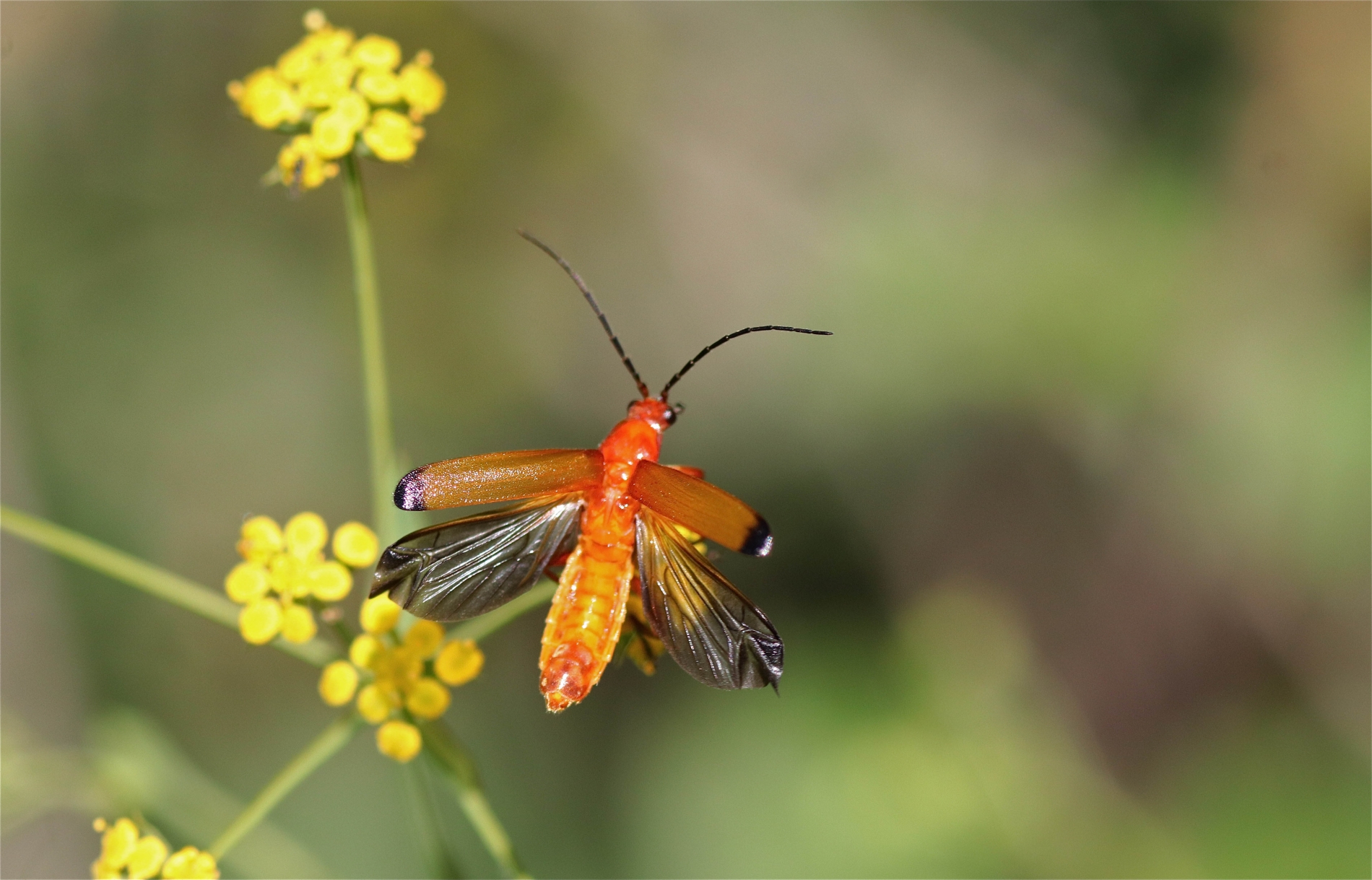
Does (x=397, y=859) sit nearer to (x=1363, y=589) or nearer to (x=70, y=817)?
(x=70, y=817)

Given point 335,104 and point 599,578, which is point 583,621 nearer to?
point 599,578

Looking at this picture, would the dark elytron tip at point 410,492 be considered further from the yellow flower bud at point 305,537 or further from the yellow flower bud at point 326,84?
the yellow flower bud at point 326,84

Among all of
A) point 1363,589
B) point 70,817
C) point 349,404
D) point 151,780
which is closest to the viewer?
point 151,780

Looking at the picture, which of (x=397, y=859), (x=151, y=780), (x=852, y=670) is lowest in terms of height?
(x=397, y=859)

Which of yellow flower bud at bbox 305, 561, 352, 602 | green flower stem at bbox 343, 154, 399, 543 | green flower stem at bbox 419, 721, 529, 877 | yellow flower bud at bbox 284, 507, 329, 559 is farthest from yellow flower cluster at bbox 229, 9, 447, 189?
green flower stem at bbox 419, 721, 529, 877

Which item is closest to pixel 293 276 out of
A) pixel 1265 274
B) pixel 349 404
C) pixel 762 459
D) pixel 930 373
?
pixel 349 404

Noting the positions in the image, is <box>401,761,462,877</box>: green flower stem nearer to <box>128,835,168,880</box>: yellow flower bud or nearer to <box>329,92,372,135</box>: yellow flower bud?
<box>128,835,168,880</box>: yellow flower bud
